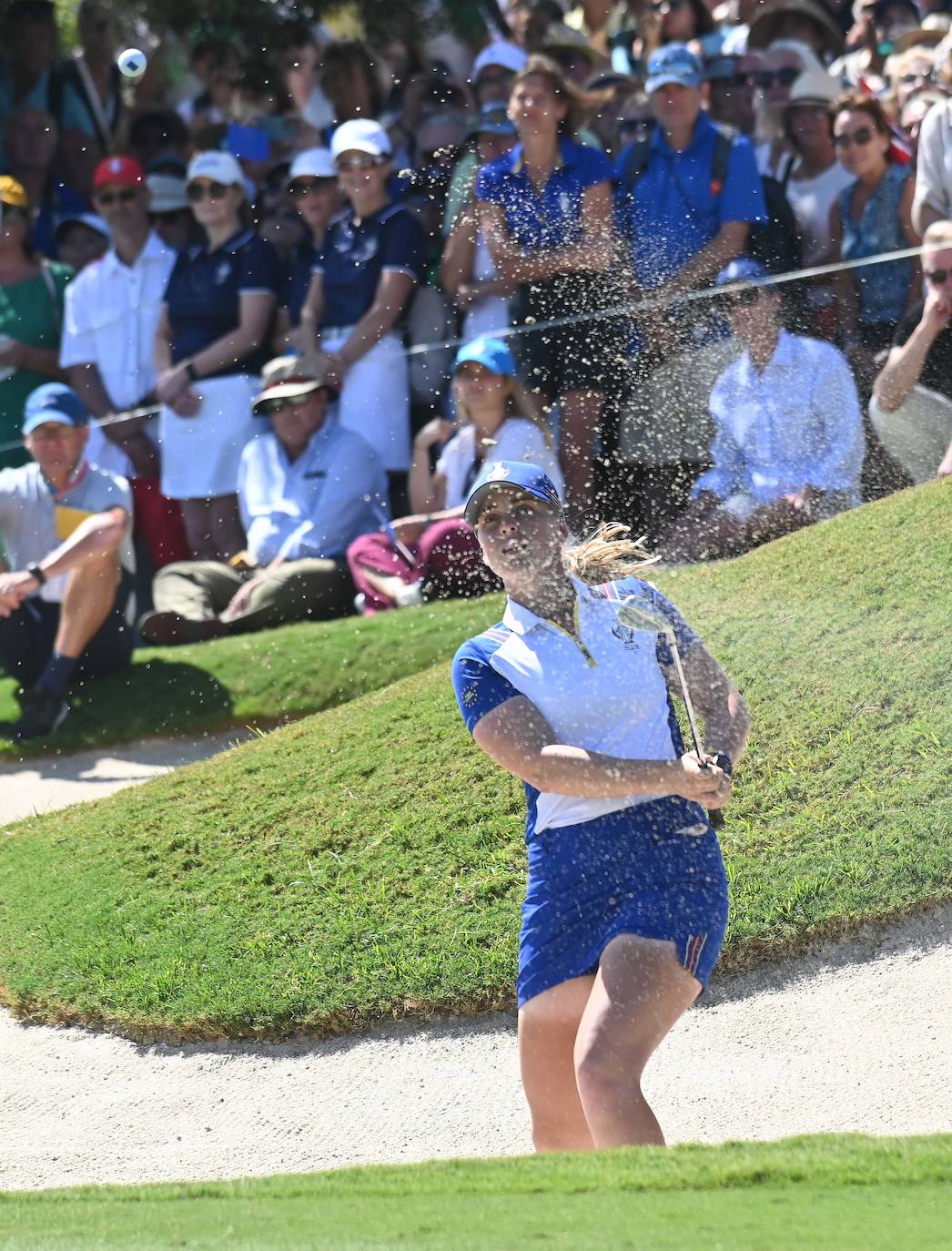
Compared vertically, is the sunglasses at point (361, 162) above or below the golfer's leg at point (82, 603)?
above

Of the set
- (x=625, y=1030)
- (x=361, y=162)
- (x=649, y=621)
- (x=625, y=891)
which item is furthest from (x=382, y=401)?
(x=625, y=1030)

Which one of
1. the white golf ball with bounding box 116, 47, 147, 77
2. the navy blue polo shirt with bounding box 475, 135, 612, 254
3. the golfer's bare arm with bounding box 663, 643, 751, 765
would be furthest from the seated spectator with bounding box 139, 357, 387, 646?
the golfer's bare arm with bounding box 663, 643, 751, 765

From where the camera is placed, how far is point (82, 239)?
11039mm

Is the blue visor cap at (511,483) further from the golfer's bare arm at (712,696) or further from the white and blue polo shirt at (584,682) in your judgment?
the golfer's bare arm at (712,696)

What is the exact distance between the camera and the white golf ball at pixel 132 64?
10766 mm

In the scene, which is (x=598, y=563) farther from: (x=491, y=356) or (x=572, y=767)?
(x=491, y=356)

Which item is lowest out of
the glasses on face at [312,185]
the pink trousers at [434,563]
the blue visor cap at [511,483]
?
the pink trousers at [434,563]

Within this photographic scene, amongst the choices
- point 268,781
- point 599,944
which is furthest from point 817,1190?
point 268,781

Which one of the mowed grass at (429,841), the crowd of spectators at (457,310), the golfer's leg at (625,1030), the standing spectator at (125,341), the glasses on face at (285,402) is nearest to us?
the golfer's leg at (625,1030)

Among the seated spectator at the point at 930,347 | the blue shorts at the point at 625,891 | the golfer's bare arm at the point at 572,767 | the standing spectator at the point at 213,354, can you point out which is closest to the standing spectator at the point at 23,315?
the standing spectator at the point at 213,354

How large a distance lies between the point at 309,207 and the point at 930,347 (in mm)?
3509

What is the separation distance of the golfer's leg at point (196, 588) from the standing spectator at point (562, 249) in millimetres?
2128

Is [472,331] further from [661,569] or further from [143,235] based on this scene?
[143,235]

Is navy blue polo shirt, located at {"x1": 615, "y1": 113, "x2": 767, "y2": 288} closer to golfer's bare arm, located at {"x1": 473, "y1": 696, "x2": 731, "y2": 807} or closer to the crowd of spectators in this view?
the crowd of spectators
